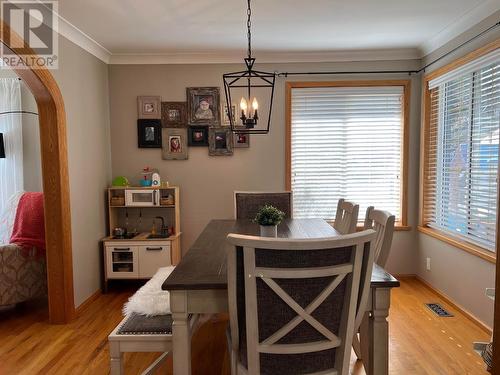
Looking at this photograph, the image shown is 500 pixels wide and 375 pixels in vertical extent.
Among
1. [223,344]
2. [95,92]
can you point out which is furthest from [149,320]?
[95,92]

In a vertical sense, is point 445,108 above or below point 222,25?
below

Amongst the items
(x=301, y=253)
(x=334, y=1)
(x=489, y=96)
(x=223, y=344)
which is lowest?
(x=223, y=344)

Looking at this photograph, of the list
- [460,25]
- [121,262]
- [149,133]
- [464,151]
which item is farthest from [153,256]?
[460,25]

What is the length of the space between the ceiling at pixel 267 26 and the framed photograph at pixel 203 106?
1.20 ft

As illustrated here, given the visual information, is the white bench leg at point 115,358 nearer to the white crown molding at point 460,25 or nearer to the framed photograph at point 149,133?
the framed photograph at point 149,133

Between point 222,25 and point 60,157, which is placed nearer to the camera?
point 60,157

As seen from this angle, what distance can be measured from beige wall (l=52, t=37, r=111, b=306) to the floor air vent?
3107 millimetres

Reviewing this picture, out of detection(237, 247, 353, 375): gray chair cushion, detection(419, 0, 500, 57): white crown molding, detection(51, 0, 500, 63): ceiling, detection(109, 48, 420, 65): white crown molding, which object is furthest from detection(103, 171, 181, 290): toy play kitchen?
detection(419, 0, 500, 57): white crown molding

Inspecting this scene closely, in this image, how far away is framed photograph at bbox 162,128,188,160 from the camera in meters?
3.80

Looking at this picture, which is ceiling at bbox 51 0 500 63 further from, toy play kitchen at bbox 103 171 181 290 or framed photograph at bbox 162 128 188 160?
toy play kitchen at bbox 103 171 181 290

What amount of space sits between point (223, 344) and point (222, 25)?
2534 mm

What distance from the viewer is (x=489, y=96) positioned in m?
2.66

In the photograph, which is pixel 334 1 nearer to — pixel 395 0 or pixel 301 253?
pixel 395 0

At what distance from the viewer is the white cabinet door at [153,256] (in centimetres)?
346
